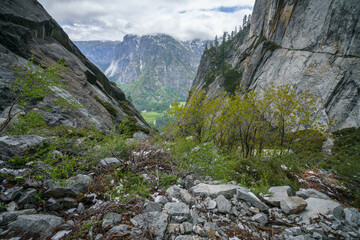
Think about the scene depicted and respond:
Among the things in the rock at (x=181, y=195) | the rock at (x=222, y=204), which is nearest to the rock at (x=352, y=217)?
the rock at (x=222, y=204)

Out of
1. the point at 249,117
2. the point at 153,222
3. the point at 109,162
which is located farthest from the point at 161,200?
the point at 249,117

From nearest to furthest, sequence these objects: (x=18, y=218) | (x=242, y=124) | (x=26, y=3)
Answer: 1. (x=18, y=218)
2. (x=242, y=124)
3. (x=26, y=3)

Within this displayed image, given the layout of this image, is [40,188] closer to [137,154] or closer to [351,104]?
[137,154]

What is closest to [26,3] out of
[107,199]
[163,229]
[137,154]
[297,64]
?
[137,154]

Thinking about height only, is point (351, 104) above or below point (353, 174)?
above

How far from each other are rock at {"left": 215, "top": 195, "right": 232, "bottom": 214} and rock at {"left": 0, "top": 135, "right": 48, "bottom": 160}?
16.9 feet

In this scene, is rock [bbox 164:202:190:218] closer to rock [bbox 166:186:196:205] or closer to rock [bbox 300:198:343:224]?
rock [bbox 166:186:196:205]

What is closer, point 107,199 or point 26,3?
point 107,199

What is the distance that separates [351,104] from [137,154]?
31.2m

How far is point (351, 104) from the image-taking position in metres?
21.5

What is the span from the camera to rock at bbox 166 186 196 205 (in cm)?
379

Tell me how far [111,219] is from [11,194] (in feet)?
6.31

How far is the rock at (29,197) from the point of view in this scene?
9.36 feet

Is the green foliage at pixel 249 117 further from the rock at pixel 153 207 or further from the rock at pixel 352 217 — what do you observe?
the rock at pixel 153 207
